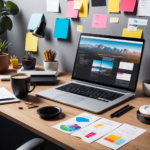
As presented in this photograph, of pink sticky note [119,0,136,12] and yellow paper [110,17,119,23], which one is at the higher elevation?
pink sticky note [119,0,136,12]

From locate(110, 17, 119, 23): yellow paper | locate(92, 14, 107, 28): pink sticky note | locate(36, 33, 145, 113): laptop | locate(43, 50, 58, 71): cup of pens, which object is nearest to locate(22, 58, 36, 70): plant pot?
locate(43, 50, 58, 71): cup of pens

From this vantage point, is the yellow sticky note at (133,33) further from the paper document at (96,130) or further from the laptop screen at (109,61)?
the paper document at (96,130)

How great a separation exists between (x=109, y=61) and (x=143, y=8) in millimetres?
330

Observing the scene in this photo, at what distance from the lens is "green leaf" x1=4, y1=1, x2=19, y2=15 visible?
168cm

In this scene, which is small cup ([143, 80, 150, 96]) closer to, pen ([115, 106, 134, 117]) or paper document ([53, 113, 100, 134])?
pen ([115, 106, 134, 117])

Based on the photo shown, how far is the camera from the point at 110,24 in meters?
1.25

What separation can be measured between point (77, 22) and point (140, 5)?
0.45 m

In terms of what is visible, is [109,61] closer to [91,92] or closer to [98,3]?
[91,92]

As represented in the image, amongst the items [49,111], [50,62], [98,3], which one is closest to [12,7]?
[50,62]

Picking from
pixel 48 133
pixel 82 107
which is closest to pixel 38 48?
pixel 82 107

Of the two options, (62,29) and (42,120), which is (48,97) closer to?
(42,120)

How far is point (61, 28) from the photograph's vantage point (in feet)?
4.91

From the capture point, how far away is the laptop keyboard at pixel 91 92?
982mm

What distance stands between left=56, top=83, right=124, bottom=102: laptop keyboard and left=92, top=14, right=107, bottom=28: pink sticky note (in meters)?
0.41
